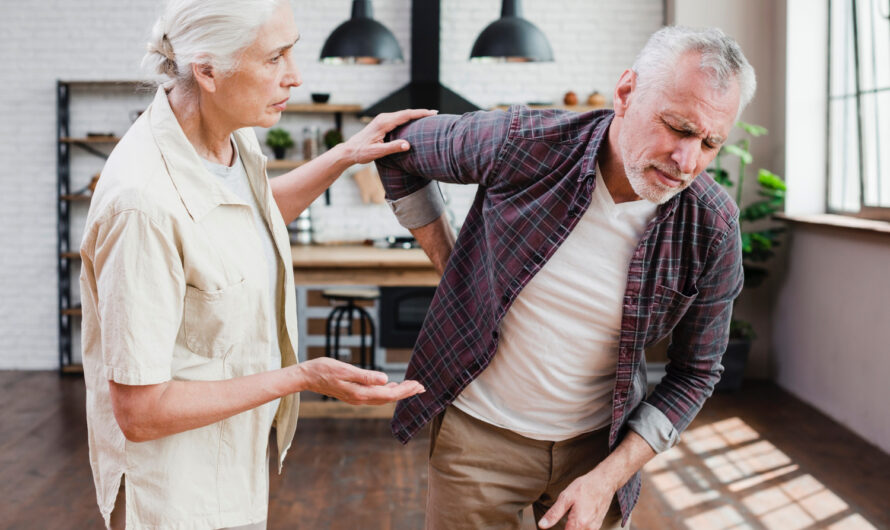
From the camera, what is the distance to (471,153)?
159cm

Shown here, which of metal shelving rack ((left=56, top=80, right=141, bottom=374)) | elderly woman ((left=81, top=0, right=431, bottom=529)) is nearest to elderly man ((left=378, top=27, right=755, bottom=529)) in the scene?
elderly woman ((left=81, top=0, right=431, bottom=529))

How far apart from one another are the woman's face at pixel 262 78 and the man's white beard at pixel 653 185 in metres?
0.60

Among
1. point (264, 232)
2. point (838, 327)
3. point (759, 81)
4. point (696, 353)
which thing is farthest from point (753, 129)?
point (264, 232)

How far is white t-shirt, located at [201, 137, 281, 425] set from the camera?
4.85 ft

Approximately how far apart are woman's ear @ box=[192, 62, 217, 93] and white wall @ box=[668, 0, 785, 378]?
524 centimetres

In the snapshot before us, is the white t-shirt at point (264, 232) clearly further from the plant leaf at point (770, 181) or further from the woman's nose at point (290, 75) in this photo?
the plant leaf at point (770, 181)

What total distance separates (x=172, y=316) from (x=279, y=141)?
526cm

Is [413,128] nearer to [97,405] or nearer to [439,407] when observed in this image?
[439,407]

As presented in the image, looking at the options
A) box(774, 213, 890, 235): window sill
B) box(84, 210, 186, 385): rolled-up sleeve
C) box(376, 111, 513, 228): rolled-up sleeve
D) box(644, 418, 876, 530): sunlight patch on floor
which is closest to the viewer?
box(84, 210, 186, 385): rolled-up sleeve

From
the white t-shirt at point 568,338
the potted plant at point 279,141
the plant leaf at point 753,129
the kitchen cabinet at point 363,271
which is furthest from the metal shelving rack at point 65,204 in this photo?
the white t-shirt at point 568,338

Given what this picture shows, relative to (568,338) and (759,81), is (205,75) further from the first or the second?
(759,81)

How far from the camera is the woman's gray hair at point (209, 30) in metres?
1.27

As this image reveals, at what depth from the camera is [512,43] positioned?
5.10 meters

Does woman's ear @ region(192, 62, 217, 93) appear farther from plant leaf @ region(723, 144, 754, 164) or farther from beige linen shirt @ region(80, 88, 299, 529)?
→ plant leaf @ region(723, 144, 754, 164)
